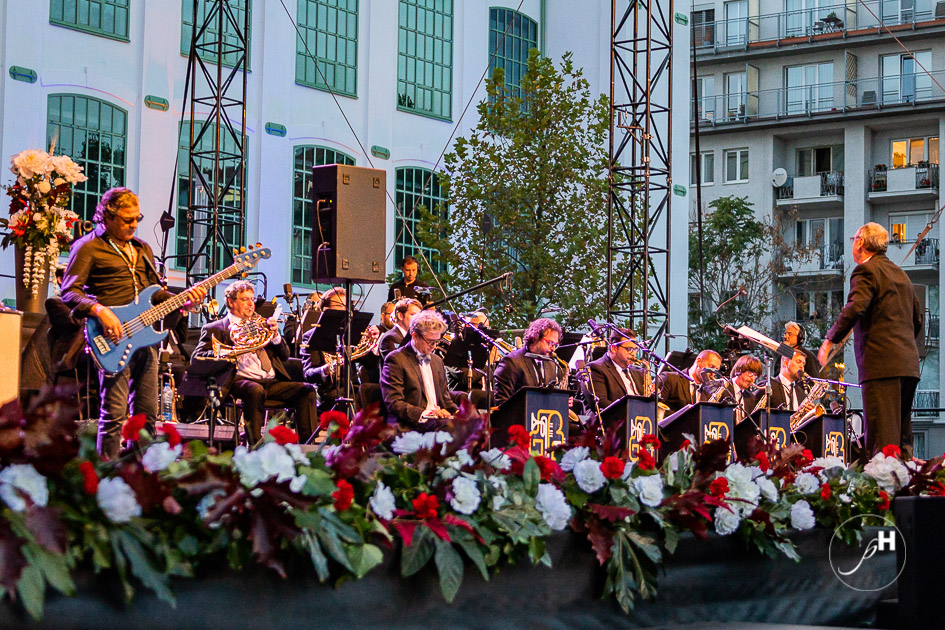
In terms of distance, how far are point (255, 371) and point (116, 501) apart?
21.1 ft

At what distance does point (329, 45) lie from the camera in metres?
18.2

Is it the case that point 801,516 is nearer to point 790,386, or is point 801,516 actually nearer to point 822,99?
point 790,386

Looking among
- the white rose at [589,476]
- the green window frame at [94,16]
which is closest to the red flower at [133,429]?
the white rose at [589,476]

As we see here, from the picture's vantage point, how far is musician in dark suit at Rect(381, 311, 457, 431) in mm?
7719

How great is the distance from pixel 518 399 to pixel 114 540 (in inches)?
210

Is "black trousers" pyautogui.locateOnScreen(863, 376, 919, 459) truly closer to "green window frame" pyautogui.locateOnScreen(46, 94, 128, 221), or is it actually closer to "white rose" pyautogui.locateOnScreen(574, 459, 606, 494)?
"white rose" pyautogui.locateOnScreen(574, 459, 606, 494)

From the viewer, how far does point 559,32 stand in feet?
70.6

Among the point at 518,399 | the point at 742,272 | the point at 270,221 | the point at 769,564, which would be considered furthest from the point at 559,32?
the point at 769,564

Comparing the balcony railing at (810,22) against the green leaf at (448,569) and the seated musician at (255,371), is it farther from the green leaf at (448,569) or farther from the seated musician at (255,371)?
the green leaf at (448,569)

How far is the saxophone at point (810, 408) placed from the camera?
460 inches

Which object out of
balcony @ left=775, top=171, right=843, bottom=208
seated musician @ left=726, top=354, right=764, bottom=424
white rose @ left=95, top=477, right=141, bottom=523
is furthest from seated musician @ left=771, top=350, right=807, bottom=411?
balcony @ left=775, top=171, right=843, bottom=208

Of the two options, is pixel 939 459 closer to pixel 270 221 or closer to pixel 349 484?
pixel 349 484

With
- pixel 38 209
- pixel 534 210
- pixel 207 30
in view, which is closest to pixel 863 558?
pixel 38 209

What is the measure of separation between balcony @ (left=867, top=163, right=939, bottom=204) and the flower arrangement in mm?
29818
